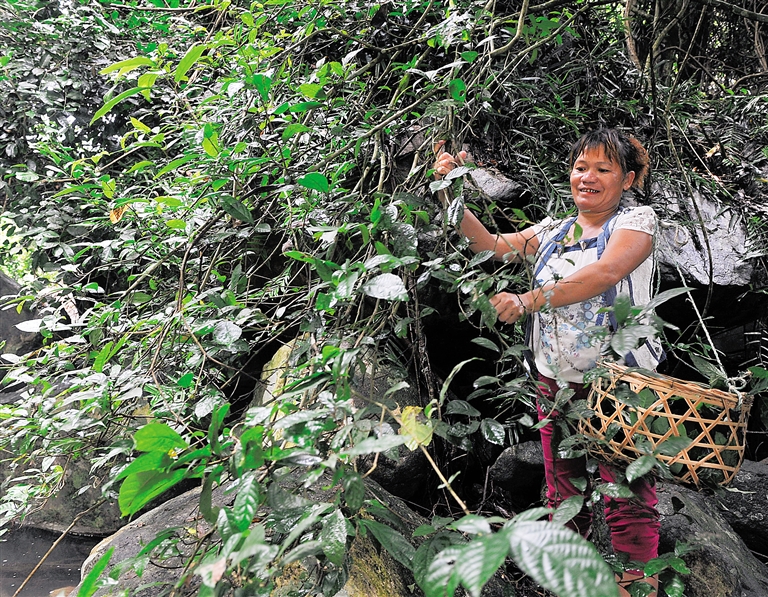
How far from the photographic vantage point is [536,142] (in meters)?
2.59

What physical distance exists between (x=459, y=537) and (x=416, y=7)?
7.12ft

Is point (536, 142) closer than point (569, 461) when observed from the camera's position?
No

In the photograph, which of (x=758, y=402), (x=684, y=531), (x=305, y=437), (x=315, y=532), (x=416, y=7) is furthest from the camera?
(x=758, y=402)

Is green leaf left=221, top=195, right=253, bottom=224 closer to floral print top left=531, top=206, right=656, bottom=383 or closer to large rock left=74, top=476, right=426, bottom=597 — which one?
large rock left=74, top=476, right=426, bottom=597

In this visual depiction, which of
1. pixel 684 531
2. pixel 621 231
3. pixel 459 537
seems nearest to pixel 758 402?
pixel 684 531

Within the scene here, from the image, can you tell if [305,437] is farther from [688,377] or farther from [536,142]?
[688,377]

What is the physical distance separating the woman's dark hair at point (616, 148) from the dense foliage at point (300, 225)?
32 centimetres

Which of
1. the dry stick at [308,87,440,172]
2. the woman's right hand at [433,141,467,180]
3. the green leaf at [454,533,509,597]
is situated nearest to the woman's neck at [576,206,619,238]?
the woman's right hand at [433,141,467,180]

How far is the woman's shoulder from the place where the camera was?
58.9 inches

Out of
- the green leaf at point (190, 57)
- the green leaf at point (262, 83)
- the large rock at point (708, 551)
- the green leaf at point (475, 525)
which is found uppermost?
the green leaf at point (190, 57)

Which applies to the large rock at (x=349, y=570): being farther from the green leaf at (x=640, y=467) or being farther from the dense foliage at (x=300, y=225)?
the green leaf at (x=640, y=467)

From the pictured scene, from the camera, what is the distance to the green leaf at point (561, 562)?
53cm

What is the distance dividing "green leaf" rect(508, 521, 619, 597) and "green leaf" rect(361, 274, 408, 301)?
1.40 ft

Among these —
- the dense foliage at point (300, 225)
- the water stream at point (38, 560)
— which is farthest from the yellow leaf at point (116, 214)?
the water stream at point (38, 560)
